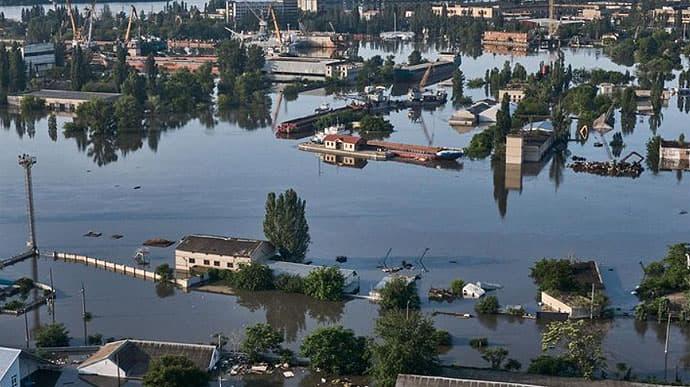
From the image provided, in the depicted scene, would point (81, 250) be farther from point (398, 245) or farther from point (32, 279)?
point (398, 245)

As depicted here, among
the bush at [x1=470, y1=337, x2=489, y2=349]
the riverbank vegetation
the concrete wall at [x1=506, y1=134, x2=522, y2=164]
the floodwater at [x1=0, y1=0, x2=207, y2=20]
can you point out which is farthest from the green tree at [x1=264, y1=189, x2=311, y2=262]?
the floodwater at [x1=0, y1=0, x2=207, y2=20]

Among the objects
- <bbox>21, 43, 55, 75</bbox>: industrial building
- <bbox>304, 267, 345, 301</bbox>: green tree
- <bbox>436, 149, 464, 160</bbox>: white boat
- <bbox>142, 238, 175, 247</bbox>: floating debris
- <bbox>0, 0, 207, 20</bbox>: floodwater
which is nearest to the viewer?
<bbox>304, 267, 345, 301</bbox>: green tree

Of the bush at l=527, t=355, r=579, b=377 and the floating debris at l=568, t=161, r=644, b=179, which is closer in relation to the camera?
the bush at l=527, t=355, r=579, b=377

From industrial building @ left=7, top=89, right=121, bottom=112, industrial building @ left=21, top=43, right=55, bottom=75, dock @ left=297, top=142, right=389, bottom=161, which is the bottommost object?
dock @ left=297, top=142, right=389, bottom=161

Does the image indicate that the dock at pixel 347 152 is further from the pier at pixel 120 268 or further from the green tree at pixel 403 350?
the green tree at pixel 403 350

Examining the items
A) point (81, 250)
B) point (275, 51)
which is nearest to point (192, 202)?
point (81, 250)

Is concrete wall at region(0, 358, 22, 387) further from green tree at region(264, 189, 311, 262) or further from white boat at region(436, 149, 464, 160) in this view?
white boat at region(436, 149, 464, 160)

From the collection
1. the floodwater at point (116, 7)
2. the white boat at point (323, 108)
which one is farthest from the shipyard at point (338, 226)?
the floodwater at point (116, 7)
